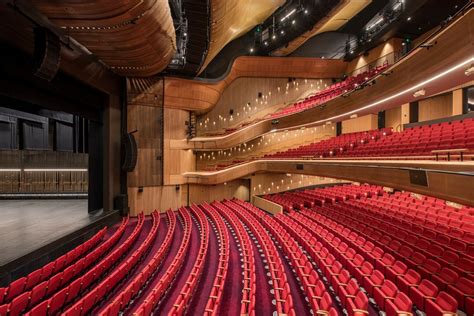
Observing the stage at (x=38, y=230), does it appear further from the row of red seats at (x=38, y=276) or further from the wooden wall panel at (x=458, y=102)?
the wooden wall panel at (x=458, y=102)

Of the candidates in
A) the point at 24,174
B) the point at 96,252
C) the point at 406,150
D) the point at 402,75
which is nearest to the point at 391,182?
the point at 406,150

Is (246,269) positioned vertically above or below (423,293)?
below

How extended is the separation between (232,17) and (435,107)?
15.9 ft

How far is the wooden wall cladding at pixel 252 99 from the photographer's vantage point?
8.81 meters

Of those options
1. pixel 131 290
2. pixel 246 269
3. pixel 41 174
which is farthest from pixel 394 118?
pixel 41 174

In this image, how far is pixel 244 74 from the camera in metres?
8.97

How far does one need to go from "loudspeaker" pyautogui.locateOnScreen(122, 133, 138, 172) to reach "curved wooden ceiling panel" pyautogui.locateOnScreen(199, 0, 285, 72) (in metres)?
2.35

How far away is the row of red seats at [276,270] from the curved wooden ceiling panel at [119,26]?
3.04 m

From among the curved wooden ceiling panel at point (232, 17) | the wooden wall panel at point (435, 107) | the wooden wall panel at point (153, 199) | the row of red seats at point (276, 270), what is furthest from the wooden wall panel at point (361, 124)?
the wooden wall panel at point (153, 199)

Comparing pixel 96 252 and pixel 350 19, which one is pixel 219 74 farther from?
pixel 96 252

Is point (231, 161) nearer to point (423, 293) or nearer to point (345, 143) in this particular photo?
point (345, 143)

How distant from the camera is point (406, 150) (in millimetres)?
4477

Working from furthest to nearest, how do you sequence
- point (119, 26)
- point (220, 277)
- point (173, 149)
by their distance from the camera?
point (173, 149) < point (119, 26) < point (220, 277)

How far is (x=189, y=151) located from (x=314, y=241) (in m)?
4.74
